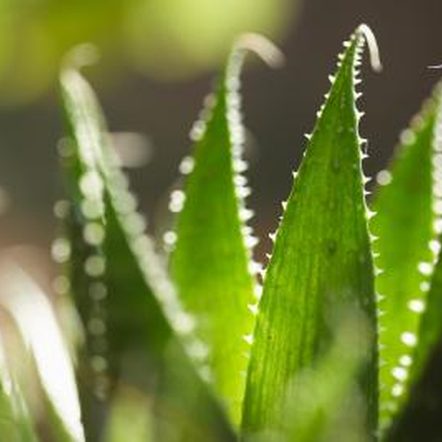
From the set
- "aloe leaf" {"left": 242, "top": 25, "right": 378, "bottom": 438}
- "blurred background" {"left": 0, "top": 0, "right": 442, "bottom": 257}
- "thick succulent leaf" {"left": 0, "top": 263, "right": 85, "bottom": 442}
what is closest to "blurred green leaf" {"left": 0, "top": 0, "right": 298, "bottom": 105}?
"blurred background" {"left": 0, "top": 0, "right": 442, "bottom": 257}

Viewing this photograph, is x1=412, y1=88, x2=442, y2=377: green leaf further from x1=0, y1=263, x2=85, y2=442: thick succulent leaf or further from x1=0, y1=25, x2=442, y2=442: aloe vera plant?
x1=0, y1=263, x2=85, y2=442: thick succulent leaf

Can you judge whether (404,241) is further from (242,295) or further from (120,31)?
(120,31)

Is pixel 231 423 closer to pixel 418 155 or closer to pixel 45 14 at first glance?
pixel 418 155

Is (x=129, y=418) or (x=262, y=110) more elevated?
(x=262, y=110)

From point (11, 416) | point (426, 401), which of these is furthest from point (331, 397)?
point (11, 416)

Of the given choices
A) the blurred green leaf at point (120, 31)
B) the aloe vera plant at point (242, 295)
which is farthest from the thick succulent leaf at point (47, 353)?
the blurred green leaf at point (120, 31)

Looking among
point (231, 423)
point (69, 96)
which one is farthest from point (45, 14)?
point (231, 423)

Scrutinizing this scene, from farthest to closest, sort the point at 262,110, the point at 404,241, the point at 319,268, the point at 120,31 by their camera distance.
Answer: the point at 262,110 < the point at 120,31 < the point at 404,241 < the point at 319,268

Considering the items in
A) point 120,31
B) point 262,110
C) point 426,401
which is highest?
point 120,31
